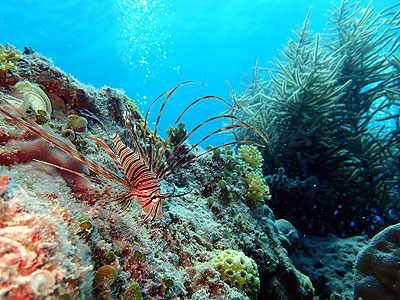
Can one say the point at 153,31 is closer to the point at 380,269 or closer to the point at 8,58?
the point at 8,58

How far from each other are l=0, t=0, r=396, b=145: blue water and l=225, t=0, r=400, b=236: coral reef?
22.3 m

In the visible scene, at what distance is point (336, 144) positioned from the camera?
6.52 metres

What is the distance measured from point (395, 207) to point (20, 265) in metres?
8.13

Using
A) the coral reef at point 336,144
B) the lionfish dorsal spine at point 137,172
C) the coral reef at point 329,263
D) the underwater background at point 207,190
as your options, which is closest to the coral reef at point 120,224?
the underwater background at point 207,190

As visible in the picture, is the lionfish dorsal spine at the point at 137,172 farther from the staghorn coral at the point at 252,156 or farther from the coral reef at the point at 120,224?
the staghorn coral at the point at 252,156

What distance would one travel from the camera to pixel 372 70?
6.73m

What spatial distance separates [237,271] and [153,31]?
53331 millimetres

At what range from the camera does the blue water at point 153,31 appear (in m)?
30.0

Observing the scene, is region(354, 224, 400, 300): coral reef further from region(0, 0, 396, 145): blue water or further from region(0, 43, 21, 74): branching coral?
region(0, 0, 396, 145): blue water

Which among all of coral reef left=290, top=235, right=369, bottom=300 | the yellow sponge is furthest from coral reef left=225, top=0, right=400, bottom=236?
the yellow sponge

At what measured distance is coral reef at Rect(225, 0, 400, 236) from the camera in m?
6.23

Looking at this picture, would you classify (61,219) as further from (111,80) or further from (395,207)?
(111,80)

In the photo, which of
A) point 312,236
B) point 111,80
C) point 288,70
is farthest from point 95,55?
point 312,236

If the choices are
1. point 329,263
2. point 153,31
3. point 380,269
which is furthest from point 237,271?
point 153,31
